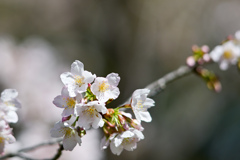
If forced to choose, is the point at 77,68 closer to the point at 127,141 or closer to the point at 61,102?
the point at 61,102

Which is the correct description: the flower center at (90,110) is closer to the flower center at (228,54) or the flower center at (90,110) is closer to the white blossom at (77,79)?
the white blossom at (77,79)

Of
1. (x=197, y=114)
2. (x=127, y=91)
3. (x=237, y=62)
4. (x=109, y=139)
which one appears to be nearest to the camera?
(x=109, y=139)

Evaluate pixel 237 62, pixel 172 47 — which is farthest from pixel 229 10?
pixel 237 62

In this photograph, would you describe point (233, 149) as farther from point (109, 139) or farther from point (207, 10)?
point (109, 139)

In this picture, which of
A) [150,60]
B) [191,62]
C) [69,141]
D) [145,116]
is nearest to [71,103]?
[69,141]

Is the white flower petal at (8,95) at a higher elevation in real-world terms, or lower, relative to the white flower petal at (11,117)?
higher

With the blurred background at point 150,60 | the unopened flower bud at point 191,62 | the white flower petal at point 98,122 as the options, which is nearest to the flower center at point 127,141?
the white flower petal at point 98,122
